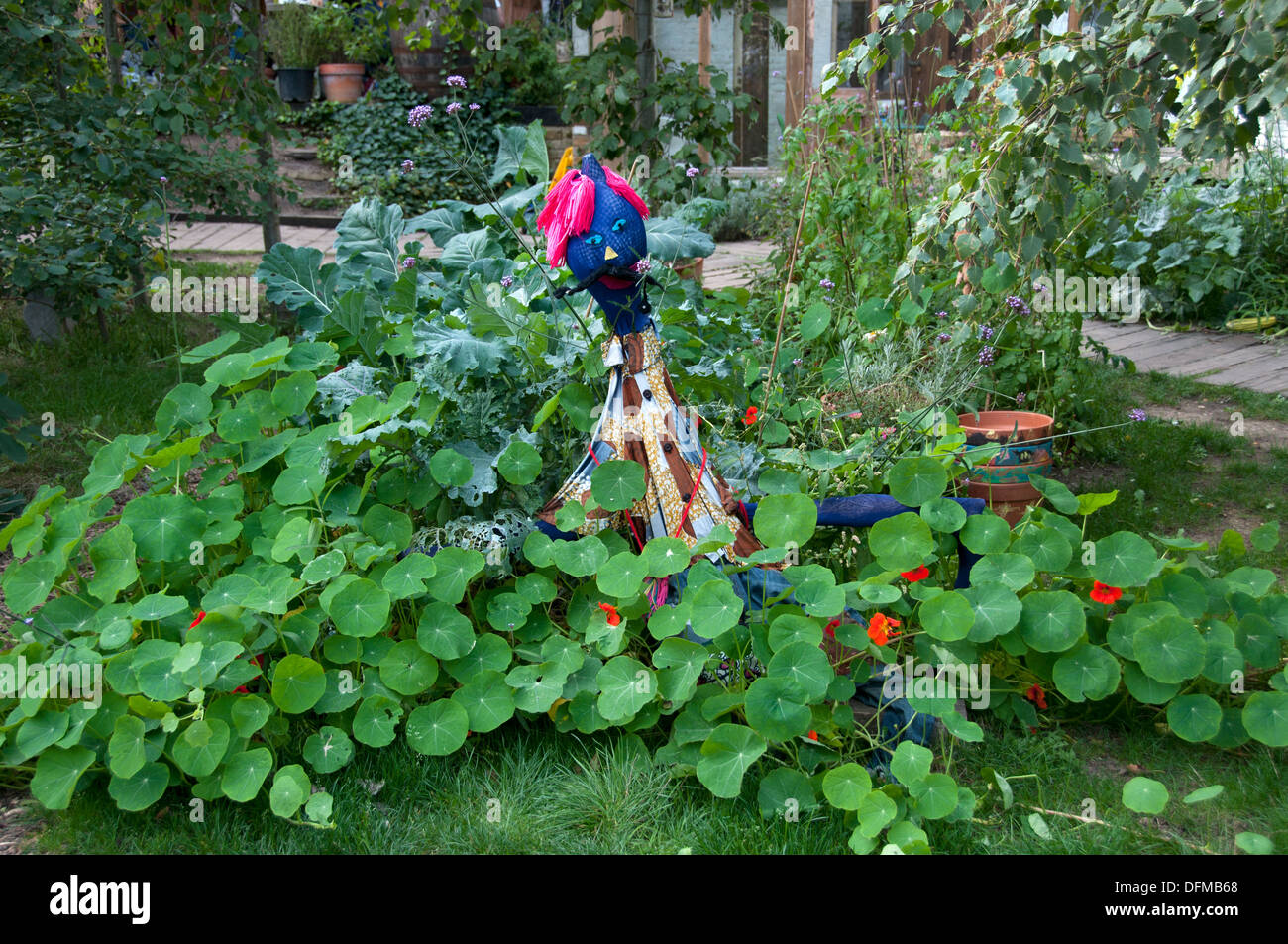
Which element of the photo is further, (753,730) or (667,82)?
(667,82)

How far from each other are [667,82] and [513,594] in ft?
8.44

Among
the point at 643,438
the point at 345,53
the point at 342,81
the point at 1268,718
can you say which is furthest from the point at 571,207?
the point at 345,53

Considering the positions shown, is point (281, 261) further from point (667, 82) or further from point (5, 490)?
point (667, 82)

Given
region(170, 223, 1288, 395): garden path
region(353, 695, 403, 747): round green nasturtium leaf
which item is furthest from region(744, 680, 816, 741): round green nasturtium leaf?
region(170, 223, 1288, 395): garden path

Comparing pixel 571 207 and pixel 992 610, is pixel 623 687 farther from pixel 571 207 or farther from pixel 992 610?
pixel 571 207

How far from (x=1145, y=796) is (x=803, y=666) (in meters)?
0.62

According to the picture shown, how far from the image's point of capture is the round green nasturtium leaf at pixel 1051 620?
1.97 metres

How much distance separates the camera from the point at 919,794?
1.75 metres

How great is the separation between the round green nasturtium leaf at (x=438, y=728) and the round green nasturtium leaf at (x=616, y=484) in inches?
20.4

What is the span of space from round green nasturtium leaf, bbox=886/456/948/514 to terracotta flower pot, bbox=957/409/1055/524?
43 cm

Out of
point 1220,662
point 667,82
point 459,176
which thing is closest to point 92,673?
point 1220,662

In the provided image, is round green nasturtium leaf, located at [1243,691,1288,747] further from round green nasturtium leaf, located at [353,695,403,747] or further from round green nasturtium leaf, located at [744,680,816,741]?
round green nasturtium leaf, located at [353,695,403,747]

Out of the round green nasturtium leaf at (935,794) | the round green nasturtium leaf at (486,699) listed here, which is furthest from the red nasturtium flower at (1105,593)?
the round green nasturtium leaf at (486,699)

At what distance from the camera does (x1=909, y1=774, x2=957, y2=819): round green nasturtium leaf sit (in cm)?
172
